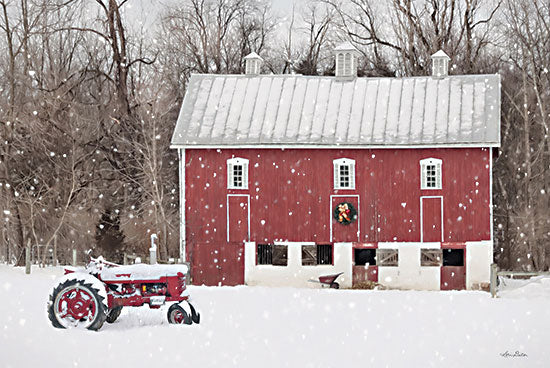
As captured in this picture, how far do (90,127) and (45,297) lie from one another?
22392mm

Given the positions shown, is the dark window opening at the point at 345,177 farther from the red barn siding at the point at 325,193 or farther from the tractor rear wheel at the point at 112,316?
the tractor rear wheel at the point at 112,316

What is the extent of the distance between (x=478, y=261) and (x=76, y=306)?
1526cm

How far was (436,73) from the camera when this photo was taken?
30.8m

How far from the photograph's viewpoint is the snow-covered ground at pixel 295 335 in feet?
44.5

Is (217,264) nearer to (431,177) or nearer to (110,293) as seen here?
(431,177)

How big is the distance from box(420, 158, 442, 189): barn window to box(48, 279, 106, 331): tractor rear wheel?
47.6ft

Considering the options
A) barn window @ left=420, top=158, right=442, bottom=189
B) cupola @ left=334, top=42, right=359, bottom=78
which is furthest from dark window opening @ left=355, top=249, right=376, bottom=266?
cupola @ left=334, top=42, right=359, bottom=78

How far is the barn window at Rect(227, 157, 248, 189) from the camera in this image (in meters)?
28.4

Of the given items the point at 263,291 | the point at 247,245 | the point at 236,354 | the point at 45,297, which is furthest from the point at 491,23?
the point at 236,354

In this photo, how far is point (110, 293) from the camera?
1620 cm

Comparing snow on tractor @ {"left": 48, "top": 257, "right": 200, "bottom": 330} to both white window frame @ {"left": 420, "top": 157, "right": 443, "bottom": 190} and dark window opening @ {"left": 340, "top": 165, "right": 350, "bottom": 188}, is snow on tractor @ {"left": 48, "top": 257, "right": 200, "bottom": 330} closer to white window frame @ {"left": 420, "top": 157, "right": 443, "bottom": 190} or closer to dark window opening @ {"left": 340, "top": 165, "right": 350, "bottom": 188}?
dark window opening @ {"left": 340, "top": 165, "right": 350, "bottom": 188}

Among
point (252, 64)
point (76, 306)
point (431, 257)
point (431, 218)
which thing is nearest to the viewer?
point (76, 306)
